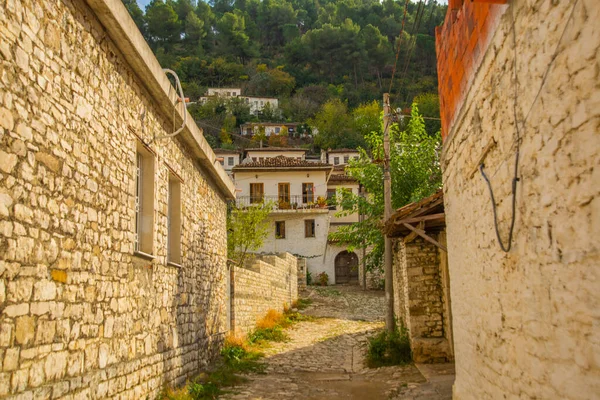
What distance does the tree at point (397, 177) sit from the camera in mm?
17578

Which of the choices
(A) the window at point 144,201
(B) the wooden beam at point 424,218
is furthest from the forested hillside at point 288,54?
(A) the window at point 144,201

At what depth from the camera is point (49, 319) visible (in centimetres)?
449

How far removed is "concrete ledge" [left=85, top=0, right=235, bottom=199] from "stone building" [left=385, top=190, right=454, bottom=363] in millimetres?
4107

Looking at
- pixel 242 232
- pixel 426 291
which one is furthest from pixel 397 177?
pixel 426 291

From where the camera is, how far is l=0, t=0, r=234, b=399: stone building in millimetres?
4047

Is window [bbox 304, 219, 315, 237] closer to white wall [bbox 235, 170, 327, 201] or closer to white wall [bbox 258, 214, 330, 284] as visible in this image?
white wall [bbox 258, 214, 330, 284]

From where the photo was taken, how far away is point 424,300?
37.3 feet

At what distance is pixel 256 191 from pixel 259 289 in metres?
20.8

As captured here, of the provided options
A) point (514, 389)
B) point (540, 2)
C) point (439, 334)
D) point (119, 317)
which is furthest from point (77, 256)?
point (439, 334)

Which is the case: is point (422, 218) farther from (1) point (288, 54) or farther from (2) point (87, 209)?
(1) point (288, 54)

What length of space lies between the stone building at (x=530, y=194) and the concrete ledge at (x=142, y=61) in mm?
3474

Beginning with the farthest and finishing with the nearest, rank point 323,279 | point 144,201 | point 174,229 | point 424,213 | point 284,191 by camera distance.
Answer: point 284,191 → point 323,279 → point 424,213 → point 174,229 → point 144,201

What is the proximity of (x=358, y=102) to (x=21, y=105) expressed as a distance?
6698 cm

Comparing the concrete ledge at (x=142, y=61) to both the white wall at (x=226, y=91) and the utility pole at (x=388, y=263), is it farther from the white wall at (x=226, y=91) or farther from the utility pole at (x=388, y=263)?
the white wall at (x=226, y=91)
